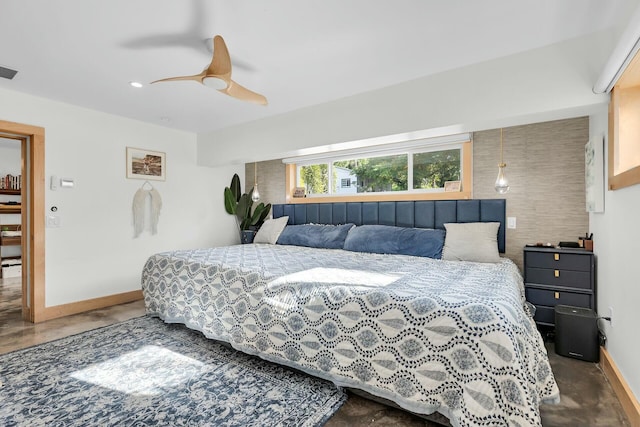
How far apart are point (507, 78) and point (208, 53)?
224 centimetres

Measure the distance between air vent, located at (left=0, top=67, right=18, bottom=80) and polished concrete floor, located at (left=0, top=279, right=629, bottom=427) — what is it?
229 centimetres

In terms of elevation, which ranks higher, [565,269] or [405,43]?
[405,43]

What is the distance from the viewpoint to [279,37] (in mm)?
2064

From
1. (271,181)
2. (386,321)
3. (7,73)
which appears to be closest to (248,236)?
(271,181)

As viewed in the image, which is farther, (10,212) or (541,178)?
(10,212)

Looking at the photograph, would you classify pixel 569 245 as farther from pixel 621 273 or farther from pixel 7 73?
pixel 7 73

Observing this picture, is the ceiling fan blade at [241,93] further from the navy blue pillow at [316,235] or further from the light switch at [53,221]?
the light switch at [53,221]

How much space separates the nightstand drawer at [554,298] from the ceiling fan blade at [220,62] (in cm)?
306

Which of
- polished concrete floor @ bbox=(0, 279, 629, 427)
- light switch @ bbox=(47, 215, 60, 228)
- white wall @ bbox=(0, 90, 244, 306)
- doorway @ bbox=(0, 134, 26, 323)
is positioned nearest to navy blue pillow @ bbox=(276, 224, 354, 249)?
white wall @ bbox=(0, 90, 244, 306)

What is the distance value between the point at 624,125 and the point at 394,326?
1914mm

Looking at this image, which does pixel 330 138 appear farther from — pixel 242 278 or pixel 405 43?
pixel 242 278

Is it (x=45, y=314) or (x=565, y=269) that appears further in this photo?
(x=45, y=314)

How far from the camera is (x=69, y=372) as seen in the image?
6.98 feet

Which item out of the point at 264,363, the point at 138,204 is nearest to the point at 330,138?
the point at 264,363
